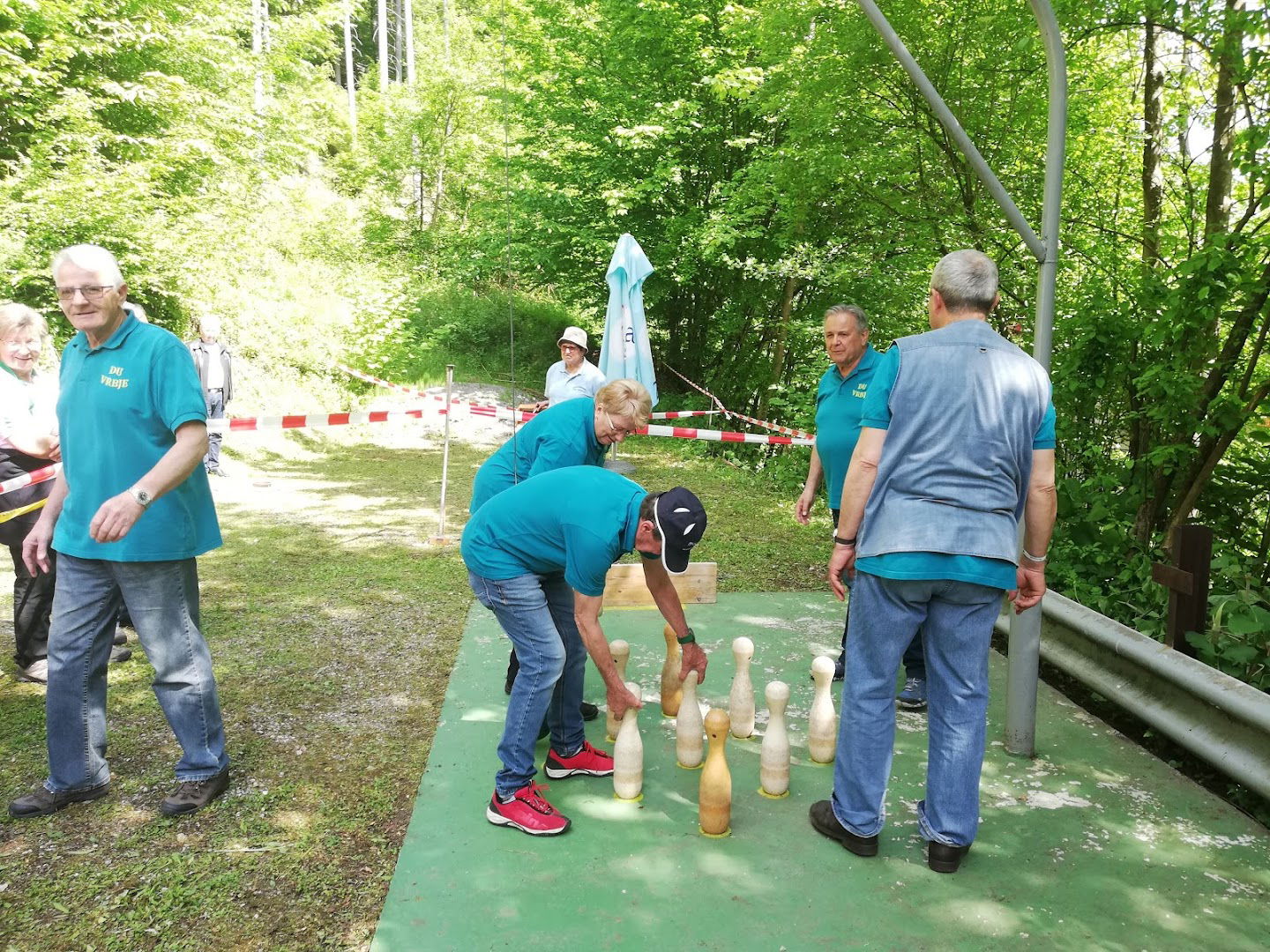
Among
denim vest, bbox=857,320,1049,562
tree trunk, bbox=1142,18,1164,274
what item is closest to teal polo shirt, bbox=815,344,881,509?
denim vest, bbox=857,320,1049,562

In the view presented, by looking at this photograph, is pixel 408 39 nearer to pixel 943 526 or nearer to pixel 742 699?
pixel 742 699

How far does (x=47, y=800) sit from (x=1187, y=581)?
446cm

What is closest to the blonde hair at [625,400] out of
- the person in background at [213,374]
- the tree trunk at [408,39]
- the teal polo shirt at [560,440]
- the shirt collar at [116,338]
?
the teal polo shirt at [560,440]

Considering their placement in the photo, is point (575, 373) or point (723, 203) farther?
point (723, 203)

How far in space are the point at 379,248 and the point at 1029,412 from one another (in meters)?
25.0

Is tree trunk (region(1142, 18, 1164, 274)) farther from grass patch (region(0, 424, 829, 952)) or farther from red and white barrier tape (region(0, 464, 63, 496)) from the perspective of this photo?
red and white barrier tape (region(0, 464, 63, 496))

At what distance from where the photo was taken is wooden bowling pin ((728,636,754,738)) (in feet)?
12.4

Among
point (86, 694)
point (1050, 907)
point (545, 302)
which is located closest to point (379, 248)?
point (545, 302)

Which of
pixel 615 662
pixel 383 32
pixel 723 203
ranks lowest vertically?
pixel 615 662

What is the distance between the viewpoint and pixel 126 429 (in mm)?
3031

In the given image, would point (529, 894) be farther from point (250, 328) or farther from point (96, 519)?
point (250, 328)

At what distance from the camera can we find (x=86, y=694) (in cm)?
322

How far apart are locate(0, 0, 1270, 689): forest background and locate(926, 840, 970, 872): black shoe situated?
163 cm

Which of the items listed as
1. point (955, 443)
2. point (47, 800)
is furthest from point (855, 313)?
point (47, 800)
